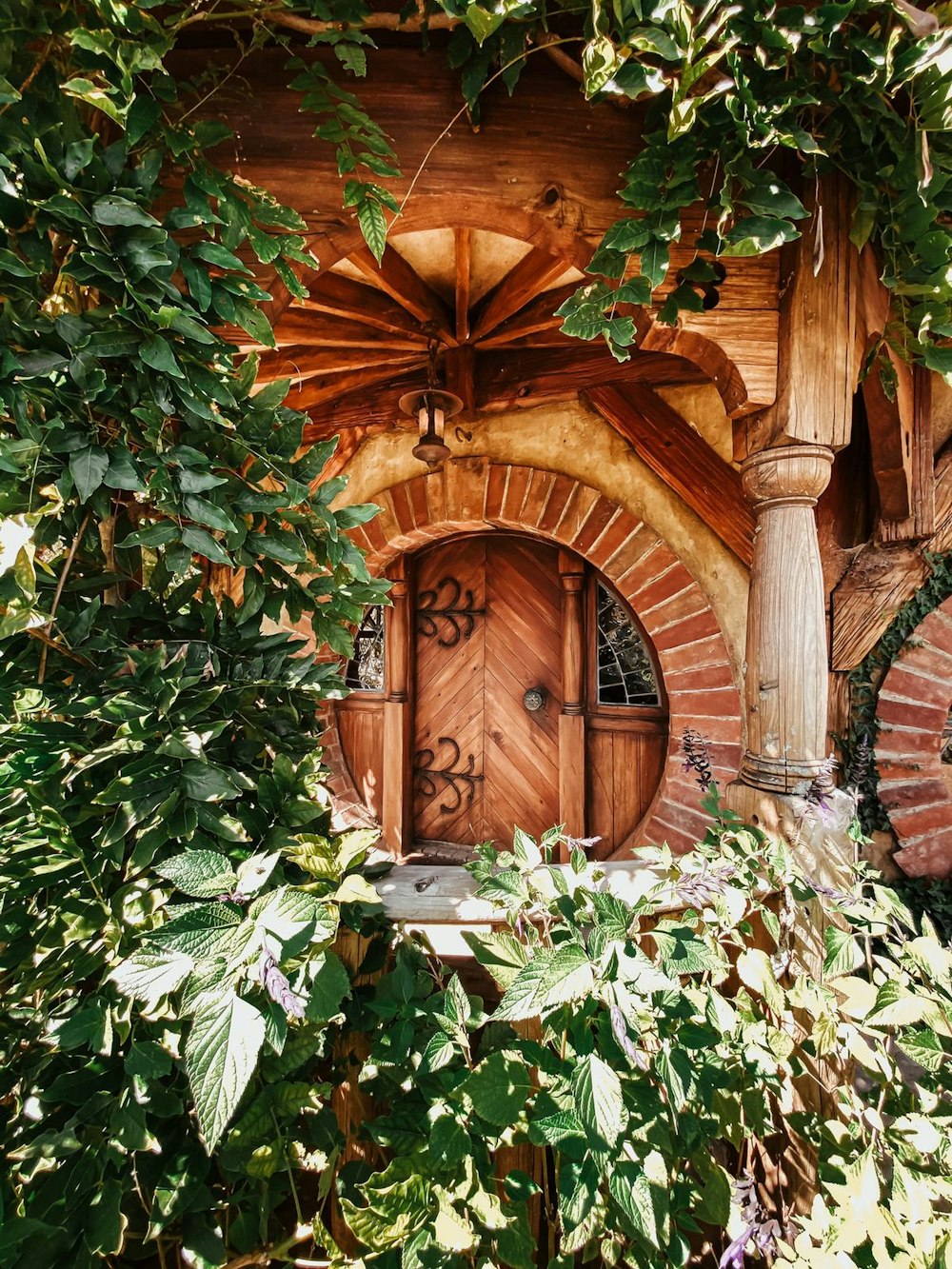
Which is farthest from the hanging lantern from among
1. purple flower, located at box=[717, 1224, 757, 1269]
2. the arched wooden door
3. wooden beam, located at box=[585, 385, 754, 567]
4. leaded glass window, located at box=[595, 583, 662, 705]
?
purple flower, located at box=[717, 1224, 757, 1269]

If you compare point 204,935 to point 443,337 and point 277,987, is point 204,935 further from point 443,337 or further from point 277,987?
point 443,337

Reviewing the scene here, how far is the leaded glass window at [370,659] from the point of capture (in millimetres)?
3145

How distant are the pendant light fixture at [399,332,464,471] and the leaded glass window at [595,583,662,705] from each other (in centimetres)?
107

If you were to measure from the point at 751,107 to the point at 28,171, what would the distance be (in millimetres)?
1045

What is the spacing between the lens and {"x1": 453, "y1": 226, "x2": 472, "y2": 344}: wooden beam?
1820 mm

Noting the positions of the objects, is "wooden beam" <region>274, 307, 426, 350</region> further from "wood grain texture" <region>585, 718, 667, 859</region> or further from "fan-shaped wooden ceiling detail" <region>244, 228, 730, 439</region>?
"wood grain texture" <region>585, 718, 667, 859</region>

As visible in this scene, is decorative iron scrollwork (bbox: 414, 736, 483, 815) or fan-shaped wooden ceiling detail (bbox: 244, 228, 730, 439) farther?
decorative iron scrollwork (bbox: 414, 736, 483, 815)

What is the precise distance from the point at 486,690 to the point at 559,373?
1515 mm

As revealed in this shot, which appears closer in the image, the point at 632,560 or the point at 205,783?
the point at 205,783

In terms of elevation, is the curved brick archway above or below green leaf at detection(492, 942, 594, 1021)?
above

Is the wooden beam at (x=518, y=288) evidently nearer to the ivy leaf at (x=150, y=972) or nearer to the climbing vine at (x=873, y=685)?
the climbing vine at (x=873, y=685)

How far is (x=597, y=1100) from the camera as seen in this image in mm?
519

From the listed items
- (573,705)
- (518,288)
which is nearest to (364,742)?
(573,705)

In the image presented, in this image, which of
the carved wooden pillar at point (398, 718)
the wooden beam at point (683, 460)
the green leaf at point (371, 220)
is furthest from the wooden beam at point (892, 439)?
the carved wooden pillar at point (398, 718)
